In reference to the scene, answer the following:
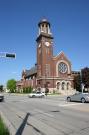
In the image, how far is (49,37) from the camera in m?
91.2

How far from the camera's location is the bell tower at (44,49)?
8819 centimetres

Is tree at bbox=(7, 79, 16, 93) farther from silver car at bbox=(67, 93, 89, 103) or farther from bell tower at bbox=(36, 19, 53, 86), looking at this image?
silver car at bbox=(67, 93, 89, 103)

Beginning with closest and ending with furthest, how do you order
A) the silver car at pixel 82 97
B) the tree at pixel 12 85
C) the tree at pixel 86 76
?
the silver car at pixel 82 97 → the tree at pixel 86 76 → the tree at pixel 12 85

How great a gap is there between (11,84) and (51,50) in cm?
5794

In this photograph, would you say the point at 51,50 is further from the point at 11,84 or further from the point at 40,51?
the point at 11,84

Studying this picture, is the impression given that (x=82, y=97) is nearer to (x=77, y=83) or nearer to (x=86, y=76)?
(x=86, y=76)

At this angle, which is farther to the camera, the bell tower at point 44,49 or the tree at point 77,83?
the bell tower at point 44,49

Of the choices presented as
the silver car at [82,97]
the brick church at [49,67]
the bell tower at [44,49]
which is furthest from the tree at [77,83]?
the silver car at [82,97]

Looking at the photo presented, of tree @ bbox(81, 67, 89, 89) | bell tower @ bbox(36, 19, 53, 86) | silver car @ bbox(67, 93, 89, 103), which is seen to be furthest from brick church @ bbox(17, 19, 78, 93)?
silver car @ bbox(67, 93, 89, 103)

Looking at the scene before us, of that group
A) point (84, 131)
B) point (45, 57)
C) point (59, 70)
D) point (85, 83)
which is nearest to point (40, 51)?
point (45, 57)

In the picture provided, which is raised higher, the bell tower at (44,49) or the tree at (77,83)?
the bell tower at (44,49)

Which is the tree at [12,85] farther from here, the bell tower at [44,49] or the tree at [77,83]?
the tree at [77,83]

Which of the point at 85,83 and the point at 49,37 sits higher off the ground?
the point at 49,37

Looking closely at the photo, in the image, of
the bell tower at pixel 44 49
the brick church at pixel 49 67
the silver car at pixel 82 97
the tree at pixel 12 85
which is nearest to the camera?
the silver car at pixel 82 97
